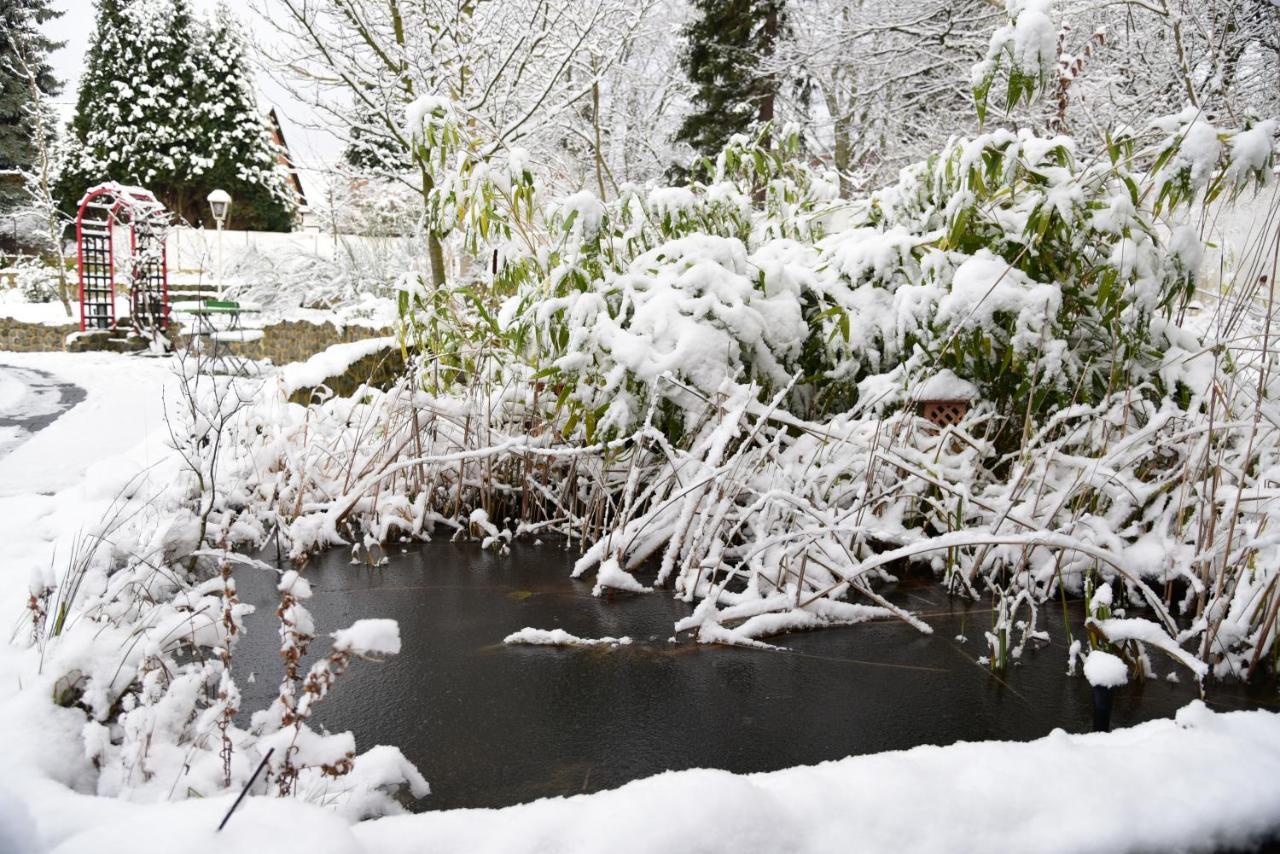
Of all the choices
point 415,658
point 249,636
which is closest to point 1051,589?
point 415,658

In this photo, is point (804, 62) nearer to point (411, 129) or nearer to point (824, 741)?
point (411, 129)

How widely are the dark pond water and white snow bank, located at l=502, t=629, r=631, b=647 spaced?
3 centimetres

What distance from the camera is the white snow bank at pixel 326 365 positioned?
4.58 m

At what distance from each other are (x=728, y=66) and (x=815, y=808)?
14.1 metres

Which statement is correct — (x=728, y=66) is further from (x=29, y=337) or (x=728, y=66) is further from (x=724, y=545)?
(x=724, y=545)

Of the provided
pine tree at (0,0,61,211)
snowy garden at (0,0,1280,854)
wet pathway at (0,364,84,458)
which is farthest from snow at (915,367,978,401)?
pine tree at (0,0,61,211)

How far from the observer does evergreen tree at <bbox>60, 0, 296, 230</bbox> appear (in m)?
19.5

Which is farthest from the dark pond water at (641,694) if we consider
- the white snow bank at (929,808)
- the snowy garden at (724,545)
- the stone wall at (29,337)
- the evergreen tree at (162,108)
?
the evergreen tree at (162,108)

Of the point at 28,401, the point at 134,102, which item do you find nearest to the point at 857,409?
the point at 28,401

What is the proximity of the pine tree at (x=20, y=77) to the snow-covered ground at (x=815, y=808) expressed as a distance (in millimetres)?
21502

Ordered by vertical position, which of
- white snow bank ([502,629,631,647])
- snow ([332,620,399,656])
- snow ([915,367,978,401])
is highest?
snow ([915,367,978,401])

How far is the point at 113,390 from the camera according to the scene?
252 inches

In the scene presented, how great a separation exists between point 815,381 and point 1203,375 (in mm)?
1232

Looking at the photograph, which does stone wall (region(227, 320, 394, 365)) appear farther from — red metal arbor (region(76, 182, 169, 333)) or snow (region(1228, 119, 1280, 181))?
snow (region(1228, 119, 1280, 181))
